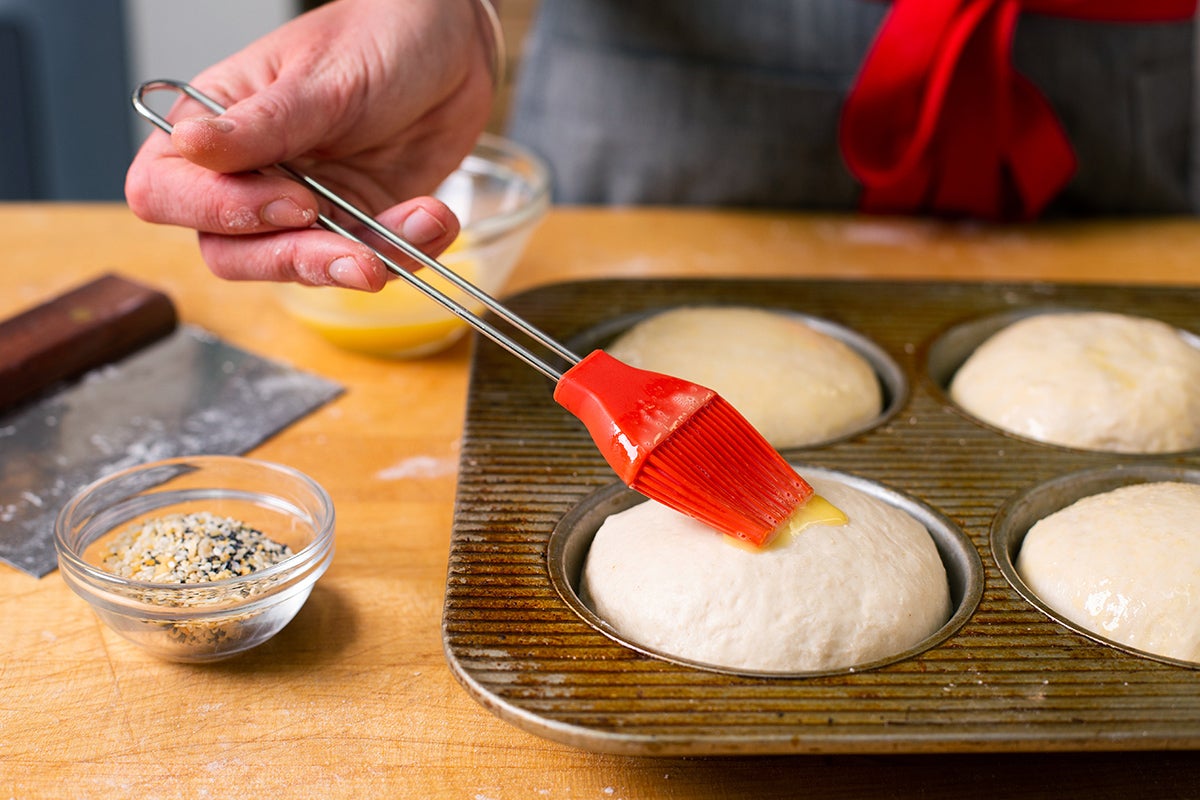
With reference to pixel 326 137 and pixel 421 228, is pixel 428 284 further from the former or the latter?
pixel 326 137

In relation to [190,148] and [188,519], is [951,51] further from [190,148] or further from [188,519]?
[188,519]

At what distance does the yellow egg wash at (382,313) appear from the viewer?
181cm

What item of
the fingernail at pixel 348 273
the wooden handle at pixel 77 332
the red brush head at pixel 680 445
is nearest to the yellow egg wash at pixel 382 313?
the wooden handle at pixel 77 332

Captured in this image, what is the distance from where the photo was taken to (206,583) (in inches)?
44.7

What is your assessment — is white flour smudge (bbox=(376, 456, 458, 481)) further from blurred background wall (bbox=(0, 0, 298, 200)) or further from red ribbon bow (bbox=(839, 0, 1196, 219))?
blurred background wall (bbox=(0, 0, 298, 200))

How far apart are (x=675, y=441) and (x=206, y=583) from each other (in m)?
0.51

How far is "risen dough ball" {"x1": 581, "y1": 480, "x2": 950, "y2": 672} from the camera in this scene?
1150 millimetres

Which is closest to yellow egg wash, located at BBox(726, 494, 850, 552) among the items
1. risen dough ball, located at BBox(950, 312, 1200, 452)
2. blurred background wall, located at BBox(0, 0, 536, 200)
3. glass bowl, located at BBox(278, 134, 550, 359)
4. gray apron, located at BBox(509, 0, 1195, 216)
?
risen dough ball, located at BBox(950, 312, 1200, 452)

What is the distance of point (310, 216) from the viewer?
131cm

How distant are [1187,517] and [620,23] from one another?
1556mm

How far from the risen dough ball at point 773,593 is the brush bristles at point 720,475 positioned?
35 millimetres

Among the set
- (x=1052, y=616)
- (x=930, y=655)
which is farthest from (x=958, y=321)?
(x=930, y=655)

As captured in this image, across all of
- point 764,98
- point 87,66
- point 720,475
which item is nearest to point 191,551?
point 720,475

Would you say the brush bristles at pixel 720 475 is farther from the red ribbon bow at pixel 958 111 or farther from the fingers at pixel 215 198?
the red ribbon bow at pixel 958 111
